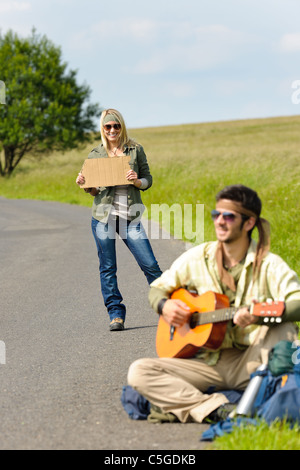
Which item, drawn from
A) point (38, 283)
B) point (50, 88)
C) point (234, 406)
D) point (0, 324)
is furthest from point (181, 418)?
point (50, 88)

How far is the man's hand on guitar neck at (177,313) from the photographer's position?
4.77 metres

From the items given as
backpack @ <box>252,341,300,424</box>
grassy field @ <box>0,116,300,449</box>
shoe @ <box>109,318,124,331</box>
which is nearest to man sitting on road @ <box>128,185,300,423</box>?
backpack @ <box>252,341,300,424</box>

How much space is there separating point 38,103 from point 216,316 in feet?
161

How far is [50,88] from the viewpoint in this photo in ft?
170

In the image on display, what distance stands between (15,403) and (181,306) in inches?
54.3

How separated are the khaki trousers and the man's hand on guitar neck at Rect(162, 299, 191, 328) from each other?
0.86ft

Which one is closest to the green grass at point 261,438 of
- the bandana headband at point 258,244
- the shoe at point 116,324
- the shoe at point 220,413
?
the shoe at point 220,413

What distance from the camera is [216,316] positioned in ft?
15.1

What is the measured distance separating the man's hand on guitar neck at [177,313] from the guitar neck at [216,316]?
73 millimetres

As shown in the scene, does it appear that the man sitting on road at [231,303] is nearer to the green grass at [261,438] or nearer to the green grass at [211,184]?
the green grass at [261,438]

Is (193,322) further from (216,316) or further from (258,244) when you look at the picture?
(258,244)

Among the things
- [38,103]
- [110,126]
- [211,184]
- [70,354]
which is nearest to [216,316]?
[70,354]

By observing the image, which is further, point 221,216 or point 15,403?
point 15,403
